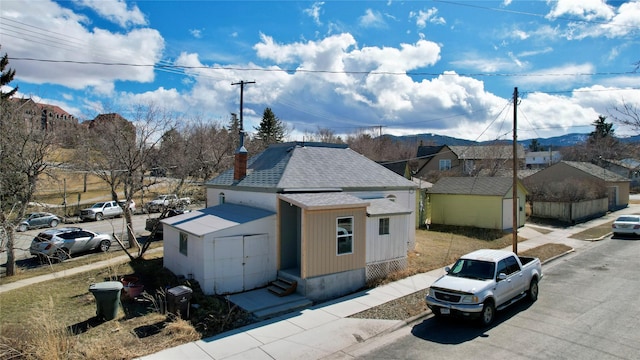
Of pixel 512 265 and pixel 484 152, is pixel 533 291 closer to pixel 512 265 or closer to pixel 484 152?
pixel 512 265

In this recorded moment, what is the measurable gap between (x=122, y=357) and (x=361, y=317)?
6559 millimetres

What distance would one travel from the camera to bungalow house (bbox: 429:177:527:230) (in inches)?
1099

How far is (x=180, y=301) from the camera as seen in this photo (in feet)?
37.8

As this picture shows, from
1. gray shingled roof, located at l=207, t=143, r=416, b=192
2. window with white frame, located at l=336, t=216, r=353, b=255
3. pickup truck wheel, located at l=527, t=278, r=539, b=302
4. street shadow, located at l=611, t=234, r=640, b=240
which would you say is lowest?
street shadow, located at l=611, t=234, r=640, b=240

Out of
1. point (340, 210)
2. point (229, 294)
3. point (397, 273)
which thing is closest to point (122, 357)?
point (229, 294)

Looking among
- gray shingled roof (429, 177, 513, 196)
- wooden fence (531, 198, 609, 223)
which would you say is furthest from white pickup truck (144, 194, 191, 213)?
wooden fence (531, 198, 609, 223)

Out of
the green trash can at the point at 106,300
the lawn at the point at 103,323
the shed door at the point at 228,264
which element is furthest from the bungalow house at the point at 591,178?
the green trash can at the point at 106,300

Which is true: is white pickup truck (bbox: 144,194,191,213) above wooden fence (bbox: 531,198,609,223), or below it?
above

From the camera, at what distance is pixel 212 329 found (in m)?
10.7

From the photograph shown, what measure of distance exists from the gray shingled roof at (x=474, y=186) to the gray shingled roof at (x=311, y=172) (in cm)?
1089

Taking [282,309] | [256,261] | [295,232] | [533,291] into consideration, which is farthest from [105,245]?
[533,291]

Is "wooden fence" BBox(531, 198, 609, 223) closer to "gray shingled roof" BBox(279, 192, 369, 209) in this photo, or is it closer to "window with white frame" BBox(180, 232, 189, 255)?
"gray shingled roof" BBox(279, 192, 369, 209)

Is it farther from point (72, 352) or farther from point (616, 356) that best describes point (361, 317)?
point (72, 352)

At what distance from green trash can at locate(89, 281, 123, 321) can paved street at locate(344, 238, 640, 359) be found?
7299mm
